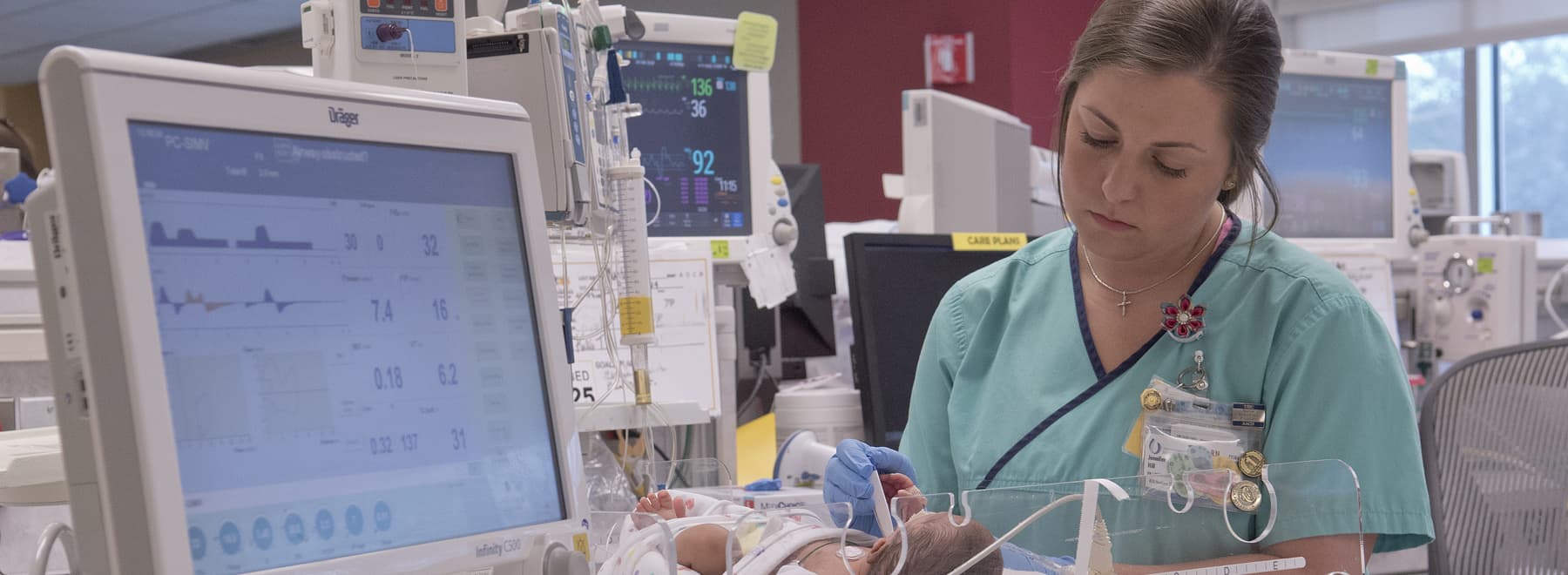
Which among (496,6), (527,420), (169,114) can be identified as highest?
(496,6)

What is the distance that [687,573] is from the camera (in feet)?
3.22

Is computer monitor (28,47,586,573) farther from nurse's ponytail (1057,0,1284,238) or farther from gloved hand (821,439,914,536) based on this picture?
nurse's ponytail (1057,0,1284,238)

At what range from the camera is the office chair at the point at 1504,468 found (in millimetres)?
1764

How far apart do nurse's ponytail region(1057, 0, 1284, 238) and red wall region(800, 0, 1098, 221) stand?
170 inches

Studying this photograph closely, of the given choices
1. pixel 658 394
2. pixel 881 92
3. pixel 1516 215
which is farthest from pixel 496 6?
pixel 881 92

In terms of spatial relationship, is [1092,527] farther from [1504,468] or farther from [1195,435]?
[1504,468]

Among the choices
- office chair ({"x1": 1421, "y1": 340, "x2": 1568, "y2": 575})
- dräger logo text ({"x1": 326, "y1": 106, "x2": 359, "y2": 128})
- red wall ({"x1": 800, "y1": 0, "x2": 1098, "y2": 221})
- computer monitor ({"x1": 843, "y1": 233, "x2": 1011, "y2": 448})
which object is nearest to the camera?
dräger logo text ({"x1": 326, "y1": 106, "x2": 359, "y2": 128})

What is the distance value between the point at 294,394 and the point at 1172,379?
905 millimetres

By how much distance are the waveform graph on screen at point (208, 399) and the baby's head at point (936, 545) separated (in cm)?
44

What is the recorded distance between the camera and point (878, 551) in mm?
917

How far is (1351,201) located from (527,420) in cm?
302

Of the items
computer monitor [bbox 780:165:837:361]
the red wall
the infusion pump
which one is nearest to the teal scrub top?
computer monitor [bbox 780:165:837:361]

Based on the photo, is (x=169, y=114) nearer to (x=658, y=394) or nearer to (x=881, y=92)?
(x=658, y=394)

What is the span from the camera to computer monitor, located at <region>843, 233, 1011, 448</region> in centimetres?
212
